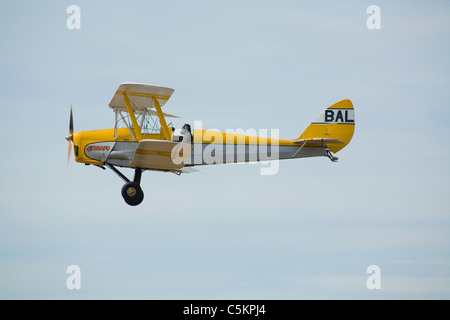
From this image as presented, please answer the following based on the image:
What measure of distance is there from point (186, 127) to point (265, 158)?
227cm

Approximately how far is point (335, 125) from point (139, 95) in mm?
5324

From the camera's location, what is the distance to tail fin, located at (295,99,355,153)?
682 inches

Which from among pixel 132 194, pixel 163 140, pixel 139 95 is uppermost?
pixel 139 95

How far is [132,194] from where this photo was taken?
1620 cm

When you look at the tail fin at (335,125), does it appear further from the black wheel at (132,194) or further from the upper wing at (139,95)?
the black wheel at (132,194)

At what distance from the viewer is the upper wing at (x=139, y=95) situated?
1570cm

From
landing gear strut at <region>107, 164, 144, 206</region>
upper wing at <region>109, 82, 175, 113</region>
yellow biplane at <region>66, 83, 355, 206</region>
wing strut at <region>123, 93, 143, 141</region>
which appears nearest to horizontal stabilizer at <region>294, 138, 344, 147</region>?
yellow biplane at <region>66, 83, 355, 206</region>

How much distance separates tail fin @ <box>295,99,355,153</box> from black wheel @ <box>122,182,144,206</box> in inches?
175

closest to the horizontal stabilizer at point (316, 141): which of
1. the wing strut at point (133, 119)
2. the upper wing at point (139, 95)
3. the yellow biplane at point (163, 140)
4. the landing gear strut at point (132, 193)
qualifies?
the yellow biplane at point (163, 140)

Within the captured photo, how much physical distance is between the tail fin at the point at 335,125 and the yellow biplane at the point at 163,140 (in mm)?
27

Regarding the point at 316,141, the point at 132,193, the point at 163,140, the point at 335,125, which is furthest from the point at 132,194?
the point at 335,125

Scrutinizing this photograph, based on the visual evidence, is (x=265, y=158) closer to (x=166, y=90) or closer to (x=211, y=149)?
(x=211, y=149)

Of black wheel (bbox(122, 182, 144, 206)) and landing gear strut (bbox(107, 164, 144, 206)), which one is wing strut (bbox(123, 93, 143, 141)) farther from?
black wheel (bbox(122, 182, 144, 206))

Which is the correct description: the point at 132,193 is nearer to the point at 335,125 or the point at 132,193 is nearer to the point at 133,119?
the point at 133,119
